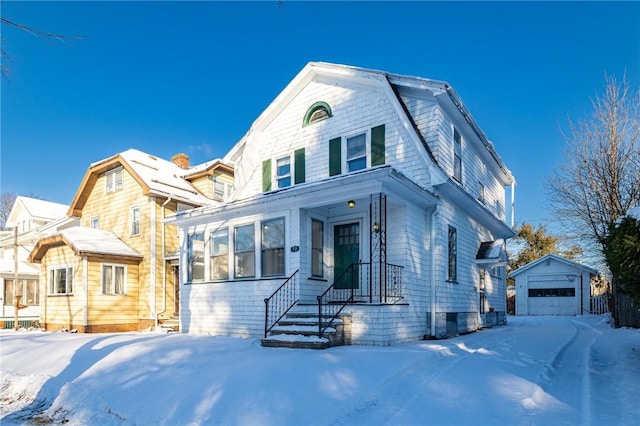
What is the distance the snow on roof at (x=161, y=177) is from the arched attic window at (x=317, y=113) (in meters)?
7.28

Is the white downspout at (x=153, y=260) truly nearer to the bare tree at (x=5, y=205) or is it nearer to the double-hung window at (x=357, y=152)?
the double-hung window at (x=357, y=152)

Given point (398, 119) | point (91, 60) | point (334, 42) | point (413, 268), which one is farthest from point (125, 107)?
point (413, 268)

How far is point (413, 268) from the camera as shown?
10.2 meters

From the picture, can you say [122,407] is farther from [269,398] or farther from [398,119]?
[398,119]

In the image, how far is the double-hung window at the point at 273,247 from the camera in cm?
1081

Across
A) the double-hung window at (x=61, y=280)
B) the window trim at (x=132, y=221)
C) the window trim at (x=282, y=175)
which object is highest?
the window trim at (x=282, y=175)

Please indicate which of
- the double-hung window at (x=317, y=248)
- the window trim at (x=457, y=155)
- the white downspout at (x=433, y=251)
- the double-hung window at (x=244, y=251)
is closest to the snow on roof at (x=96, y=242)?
the double-hung window at (x=244, y=251)

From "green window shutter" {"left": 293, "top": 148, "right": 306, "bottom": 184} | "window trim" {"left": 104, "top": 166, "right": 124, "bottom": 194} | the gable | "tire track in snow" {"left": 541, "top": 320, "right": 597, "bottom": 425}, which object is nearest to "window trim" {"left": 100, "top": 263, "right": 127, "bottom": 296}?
"window trim" {"left": 104, "top": 166, "right": 124, "bottom": 194}

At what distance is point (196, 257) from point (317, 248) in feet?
13.6

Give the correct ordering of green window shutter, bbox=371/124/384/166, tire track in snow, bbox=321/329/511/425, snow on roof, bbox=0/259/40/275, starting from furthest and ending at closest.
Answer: snow on roof, bbox=0/259/40/275 → green window shutter, bbox=371/124/384/166 → tire track in snow, bbox=321/329/511/425

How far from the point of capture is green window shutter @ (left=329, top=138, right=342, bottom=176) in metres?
12.4

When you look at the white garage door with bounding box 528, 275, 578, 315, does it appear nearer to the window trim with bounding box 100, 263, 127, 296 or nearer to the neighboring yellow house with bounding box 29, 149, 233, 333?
the neighboring yellow house with bounding box 29, 149, 233, 333

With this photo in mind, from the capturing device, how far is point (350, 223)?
11.2m

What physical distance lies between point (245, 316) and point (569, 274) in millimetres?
21792
